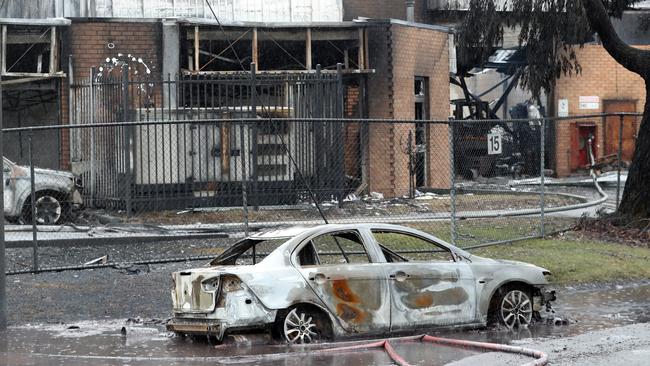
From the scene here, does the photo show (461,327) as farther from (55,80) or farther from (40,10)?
(40,10)

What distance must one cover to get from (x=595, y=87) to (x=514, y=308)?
2586 cm

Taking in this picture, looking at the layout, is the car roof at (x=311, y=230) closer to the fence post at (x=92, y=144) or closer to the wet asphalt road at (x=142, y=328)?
the wet asphalt road at (x=142, y=328)

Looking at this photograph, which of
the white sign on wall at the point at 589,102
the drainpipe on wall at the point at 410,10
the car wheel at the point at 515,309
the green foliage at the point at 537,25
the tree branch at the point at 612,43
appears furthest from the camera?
the white sign on wall at the point at 589,102

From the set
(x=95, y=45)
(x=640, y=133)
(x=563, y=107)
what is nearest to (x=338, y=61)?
(x=95, y=45)

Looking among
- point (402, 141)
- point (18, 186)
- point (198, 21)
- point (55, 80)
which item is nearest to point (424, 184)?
point (402, 141)

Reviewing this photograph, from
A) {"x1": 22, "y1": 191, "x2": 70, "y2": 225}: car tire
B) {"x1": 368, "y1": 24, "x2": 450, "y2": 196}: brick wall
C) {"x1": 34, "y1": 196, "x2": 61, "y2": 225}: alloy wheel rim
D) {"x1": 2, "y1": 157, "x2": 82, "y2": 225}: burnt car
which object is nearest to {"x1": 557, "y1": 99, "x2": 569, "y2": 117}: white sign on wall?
{"x1": 368, "y1": 24, "x2": 450, "y2": 196}: brick wall

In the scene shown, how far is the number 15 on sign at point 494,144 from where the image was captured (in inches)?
775

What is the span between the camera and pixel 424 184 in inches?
1117

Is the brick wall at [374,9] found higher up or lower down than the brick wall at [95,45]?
higher up

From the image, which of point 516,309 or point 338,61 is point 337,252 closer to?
point 516,309

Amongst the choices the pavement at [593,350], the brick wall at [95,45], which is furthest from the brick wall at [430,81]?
the pavement at [593,350]

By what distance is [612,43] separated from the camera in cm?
1934

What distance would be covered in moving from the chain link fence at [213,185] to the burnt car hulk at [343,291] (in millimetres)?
3695

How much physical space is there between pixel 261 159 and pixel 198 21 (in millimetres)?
6773
